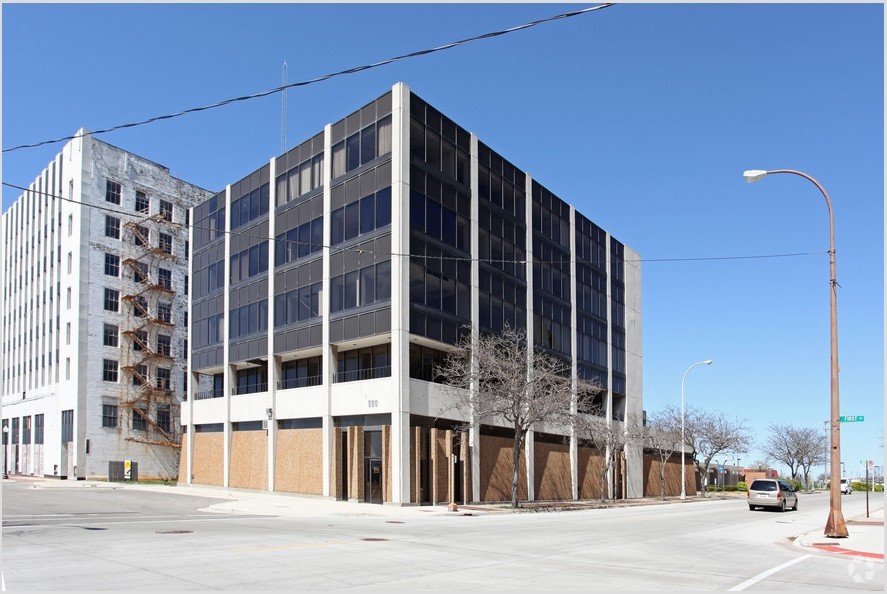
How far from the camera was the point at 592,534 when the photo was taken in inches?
917

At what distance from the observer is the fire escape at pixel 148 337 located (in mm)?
72125

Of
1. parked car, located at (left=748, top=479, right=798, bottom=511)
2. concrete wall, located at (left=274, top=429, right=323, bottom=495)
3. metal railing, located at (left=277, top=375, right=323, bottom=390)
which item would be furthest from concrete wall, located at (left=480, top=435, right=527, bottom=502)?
parked car, located at (left=748, top=479, right=798, bottom=511)

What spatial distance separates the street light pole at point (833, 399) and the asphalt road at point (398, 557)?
141cm

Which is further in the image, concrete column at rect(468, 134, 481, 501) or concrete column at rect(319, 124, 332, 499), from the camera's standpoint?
concrete column at rect(468, 134, 481, 501)

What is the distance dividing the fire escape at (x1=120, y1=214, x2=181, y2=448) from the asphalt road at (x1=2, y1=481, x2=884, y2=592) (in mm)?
47083

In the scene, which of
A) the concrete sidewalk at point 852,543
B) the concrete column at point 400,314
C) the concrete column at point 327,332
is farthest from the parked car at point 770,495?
the concrete column at point 327,332

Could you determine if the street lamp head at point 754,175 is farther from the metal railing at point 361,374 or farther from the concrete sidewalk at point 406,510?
the metal railing at point 361,374

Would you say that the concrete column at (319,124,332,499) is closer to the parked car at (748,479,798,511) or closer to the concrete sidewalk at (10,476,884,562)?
the concrete sidewalk at (10,476,884,562)

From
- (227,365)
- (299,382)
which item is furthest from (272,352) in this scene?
(227,365)

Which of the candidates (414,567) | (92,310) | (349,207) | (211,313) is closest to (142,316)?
(92,310)

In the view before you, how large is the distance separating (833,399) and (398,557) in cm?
1411

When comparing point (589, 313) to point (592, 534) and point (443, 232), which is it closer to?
point (443, 232)

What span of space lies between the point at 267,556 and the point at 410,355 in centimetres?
2575

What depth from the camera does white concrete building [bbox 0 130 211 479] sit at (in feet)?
228
